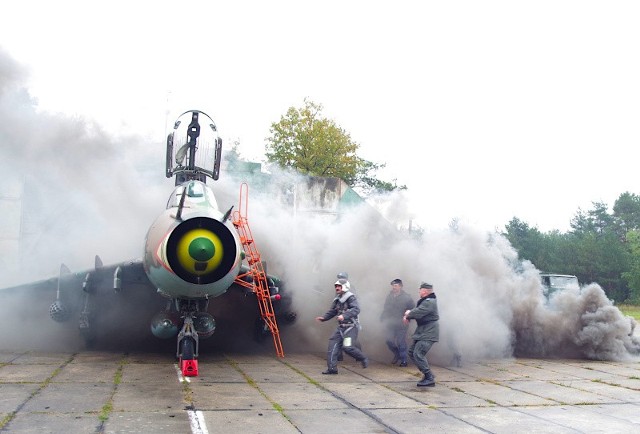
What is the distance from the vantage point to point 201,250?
337 inches

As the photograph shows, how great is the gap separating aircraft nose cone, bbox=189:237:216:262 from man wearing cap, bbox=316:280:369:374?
3055mm

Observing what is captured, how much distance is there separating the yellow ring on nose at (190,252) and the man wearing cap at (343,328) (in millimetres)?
2891

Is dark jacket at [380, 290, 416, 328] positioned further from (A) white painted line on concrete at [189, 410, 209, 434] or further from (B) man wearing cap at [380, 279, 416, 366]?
(A) white painted line on concrete at [189, 410, 209, 434]

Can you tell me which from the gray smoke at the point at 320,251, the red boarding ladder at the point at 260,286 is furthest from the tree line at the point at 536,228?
the red boarding ladder at the point at 260,286

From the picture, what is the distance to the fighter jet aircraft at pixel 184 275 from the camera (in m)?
8.78

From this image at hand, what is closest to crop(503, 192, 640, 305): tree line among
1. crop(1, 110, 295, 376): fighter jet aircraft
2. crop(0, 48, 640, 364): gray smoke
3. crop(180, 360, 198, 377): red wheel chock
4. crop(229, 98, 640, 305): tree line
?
crop(229, 98, 640, 305): tree line

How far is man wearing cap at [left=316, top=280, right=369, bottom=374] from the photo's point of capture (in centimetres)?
1059

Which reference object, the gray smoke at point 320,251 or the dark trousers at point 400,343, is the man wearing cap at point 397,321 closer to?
the dark trousers at point 400,343

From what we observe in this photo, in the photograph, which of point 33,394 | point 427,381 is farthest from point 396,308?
point 33,394

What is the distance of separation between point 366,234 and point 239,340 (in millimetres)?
3958

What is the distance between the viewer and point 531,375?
429 inches

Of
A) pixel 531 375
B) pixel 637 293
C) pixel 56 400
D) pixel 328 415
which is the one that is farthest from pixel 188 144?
pixel 637 293

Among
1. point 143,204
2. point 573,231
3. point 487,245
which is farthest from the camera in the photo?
point 573,231

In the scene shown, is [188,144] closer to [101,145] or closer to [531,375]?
[101,145]
